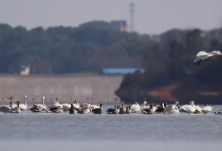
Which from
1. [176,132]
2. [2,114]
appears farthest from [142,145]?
[2,114]

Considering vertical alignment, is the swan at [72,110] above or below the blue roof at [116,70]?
below

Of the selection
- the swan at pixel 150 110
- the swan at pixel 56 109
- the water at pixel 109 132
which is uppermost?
the swan at pixel 56 109

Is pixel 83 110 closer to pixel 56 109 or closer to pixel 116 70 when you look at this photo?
pixel 56 109

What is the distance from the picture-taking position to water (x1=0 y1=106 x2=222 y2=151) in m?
51.1

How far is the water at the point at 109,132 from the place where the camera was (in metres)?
51.1

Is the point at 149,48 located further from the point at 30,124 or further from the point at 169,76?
the point at 30,124

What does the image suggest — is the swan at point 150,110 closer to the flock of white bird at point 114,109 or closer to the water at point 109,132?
the flock of white bird at point 114,109

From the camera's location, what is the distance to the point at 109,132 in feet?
196

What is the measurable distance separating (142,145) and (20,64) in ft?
429

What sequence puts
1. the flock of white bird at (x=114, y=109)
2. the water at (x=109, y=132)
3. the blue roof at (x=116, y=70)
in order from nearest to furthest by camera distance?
the water at (x=109, y=132), the flock of white bird at (x=114, y=109), the blue roof at (x=116, y=70)

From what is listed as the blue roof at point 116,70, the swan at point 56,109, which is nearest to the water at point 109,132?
the swan at point 56,109

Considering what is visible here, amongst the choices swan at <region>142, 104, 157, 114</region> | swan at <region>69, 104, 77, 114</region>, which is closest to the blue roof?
swan at <region>69, 104, 77, 114</region>

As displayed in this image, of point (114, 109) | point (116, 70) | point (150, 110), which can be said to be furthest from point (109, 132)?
point (116, 70)

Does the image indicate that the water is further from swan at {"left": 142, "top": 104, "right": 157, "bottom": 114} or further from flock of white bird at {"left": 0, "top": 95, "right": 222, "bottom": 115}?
flock of white bird at {"left": 0, "top": 95, "right": 222, "bottom": 115}
